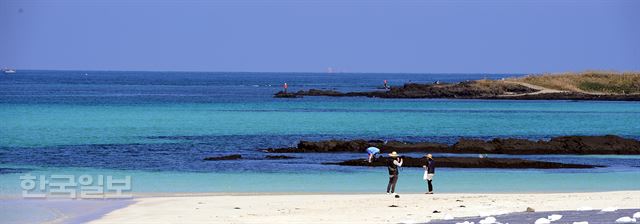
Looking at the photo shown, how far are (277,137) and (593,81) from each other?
84.7m

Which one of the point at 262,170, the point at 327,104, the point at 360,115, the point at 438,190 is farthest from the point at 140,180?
the point at 327,104

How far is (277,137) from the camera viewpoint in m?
59.7

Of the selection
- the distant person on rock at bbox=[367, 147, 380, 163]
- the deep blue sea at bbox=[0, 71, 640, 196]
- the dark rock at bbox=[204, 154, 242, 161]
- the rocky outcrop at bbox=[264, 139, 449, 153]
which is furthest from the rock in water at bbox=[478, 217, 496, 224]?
A: the rocky outcrop at bbox=[264, 139, 449, 153]

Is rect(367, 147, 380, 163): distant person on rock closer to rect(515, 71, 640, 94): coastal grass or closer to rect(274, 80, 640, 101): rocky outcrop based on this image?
rect(274, 80, 640, 101): rocky outcrop

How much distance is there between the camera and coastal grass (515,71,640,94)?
133000mm

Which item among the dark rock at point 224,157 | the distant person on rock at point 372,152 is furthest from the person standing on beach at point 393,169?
the dark rock at point 224,157

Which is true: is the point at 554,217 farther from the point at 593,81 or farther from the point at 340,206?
the point at 593,81

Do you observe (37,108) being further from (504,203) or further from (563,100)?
(504,203)

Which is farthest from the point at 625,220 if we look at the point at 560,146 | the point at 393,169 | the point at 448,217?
the point at 560,146

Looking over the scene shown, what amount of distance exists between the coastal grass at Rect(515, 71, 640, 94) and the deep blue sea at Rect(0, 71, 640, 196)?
16490 millimetres

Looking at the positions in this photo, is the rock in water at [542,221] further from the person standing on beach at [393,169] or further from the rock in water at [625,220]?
the person standing on beach at [393,169]

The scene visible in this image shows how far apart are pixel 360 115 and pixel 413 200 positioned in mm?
59081

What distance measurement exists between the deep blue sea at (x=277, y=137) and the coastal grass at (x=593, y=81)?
16.5 meters

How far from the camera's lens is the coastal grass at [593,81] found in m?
133
